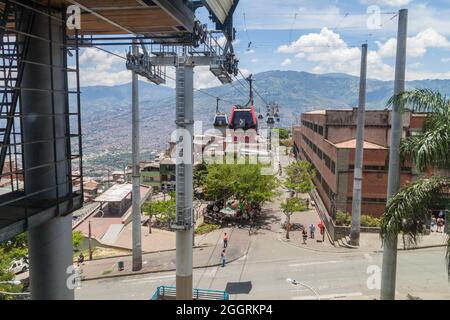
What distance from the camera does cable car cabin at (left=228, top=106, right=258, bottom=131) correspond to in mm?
28906

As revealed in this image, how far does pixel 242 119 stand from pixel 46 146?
23398 mm

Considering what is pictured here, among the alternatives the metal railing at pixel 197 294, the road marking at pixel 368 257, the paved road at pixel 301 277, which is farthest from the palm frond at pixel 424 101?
the road marking at pixel 368 257

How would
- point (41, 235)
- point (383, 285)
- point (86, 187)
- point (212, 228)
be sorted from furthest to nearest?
point (86, 187)
point (212, 228)
point (383, 285)
point (41, 235)

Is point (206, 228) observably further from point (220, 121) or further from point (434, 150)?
point (434, 150)

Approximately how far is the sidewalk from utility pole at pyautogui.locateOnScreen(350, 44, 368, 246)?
24.7 feet

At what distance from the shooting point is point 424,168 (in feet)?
30.6

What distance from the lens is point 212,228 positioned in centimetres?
3309
